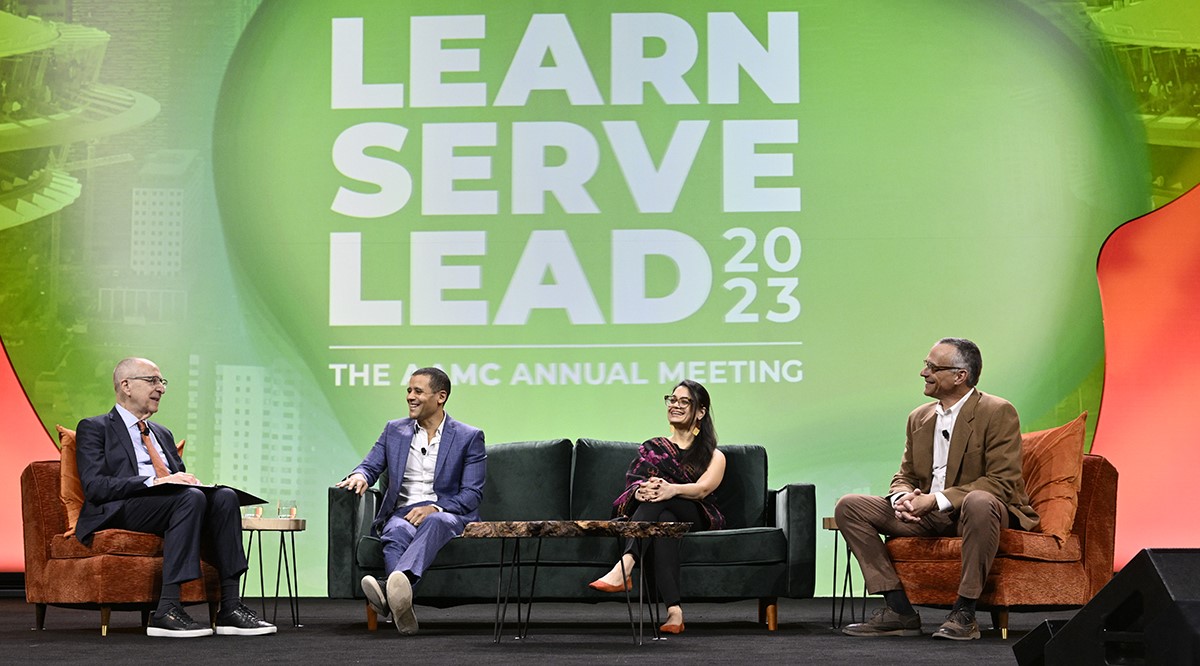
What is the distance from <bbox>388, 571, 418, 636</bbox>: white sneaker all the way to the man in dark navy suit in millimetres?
480

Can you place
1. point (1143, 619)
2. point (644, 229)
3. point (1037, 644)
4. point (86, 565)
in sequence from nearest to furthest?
point (1143, 619), point (1037, 644), point (86, 565), point (644, 229)

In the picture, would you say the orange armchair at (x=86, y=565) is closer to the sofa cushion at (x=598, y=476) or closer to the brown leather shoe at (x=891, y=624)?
the sofa cushion at (x=598, y=476)

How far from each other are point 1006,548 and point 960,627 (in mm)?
325

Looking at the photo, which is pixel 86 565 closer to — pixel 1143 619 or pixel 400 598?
pixel 400 598

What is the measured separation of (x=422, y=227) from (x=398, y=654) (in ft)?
10.2

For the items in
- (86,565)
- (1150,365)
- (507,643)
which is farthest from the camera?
(1150,365)

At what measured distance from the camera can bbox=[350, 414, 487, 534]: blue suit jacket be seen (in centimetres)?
510

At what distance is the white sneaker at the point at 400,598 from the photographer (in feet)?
15.1

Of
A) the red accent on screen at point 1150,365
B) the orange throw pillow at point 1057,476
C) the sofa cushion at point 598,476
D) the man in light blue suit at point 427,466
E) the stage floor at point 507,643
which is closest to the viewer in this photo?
the stage floor at point 507,643

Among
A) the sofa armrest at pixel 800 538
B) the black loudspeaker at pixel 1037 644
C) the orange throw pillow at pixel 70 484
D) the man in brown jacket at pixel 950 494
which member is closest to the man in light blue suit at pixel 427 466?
the orange throw pillow at pixel 70 484

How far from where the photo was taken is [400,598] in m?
4.61

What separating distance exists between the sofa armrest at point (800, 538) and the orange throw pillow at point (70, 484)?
2.53 meters

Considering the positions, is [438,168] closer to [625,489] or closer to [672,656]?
[625,489]

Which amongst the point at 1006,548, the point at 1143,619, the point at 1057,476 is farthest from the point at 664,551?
the point at 1143,619
